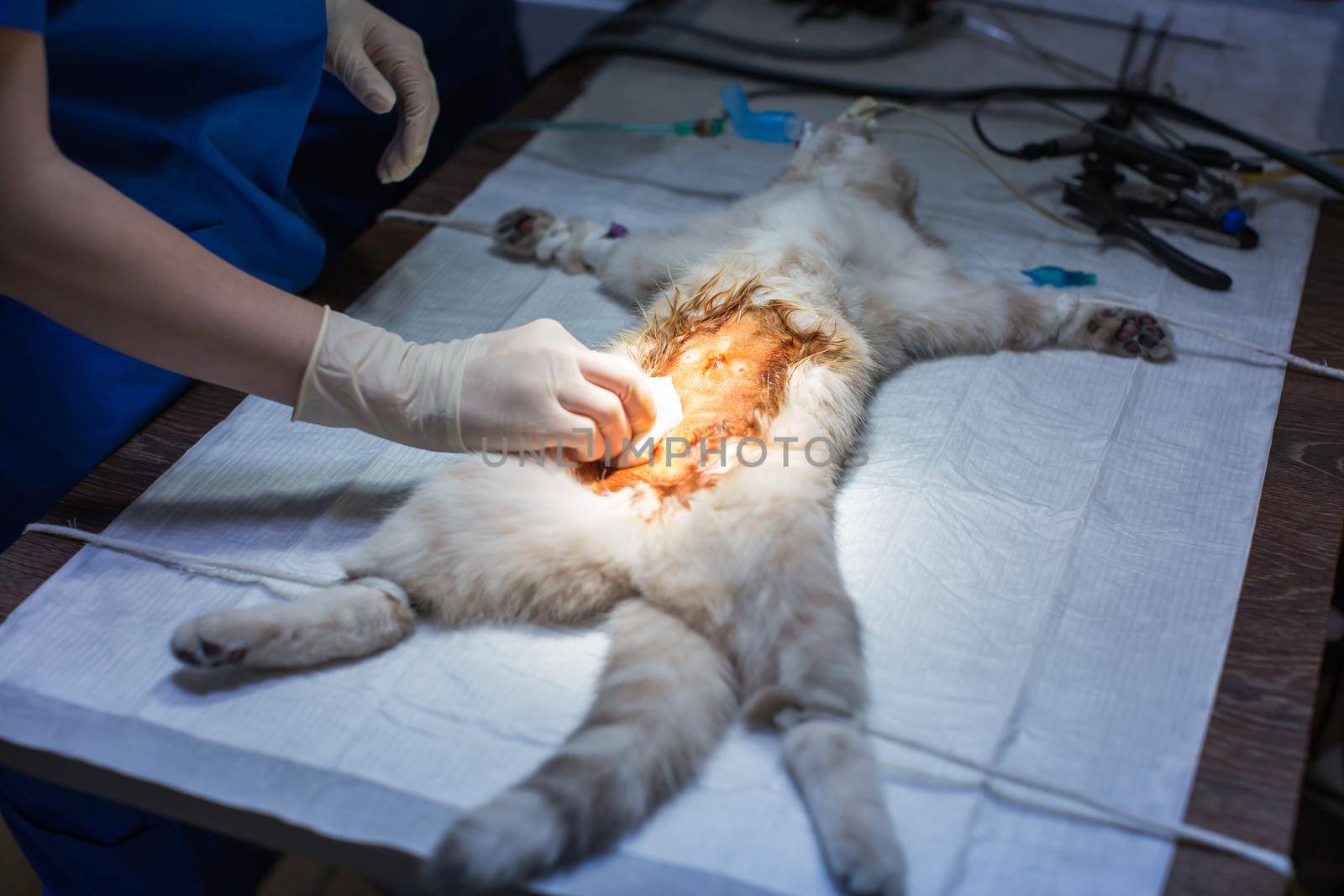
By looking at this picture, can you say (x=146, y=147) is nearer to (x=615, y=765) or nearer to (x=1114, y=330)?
(x=615, y=765)

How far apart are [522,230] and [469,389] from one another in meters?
0.71

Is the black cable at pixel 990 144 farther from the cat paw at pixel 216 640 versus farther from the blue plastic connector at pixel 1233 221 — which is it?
the cat paw at pixel 216 640

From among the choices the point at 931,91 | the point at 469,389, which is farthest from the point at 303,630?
the point at 931,91

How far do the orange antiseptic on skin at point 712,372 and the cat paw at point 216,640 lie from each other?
45 centimetres

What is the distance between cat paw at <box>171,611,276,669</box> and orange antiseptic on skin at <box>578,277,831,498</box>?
45cm

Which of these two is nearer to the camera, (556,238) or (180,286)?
(180,286)

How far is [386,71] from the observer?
1.65m

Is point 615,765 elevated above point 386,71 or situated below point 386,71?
below

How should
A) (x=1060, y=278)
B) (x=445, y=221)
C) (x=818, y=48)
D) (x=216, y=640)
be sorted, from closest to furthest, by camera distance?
(x=216, y=640), (x=1060, y=278), (x=445, y=221), (x=818, y=48)

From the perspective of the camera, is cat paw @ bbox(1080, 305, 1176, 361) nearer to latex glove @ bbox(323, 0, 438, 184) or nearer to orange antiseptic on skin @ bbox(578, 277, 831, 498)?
orange antiseptic on skin @ bbox(578, 277, 831, 498)

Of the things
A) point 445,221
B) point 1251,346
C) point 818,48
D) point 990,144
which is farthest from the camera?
point 818,48

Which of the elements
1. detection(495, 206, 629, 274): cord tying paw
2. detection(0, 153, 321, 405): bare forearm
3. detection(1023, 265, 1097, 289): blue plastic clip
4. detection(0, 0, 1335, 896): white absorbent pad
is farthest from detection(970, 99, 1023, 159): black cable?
detection(0, 153, 321, 405): bare forearm

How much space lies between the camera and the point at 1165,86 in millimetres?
2115

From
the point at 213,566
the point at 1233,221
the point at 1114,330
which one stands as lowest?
the point at 213,566
